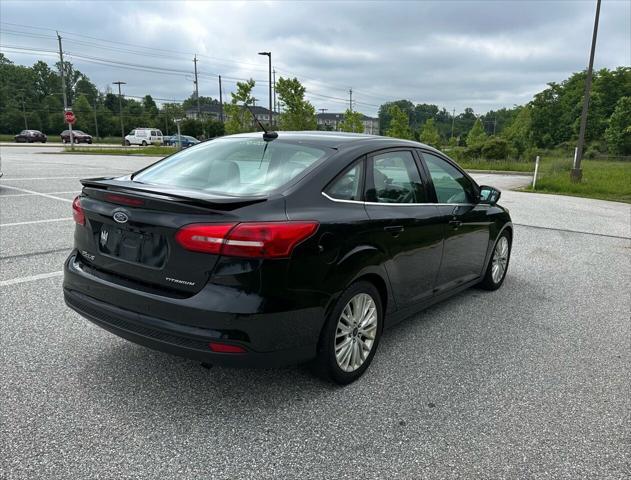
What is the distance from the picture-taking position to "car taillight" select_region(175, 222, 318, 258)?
251 centimetres

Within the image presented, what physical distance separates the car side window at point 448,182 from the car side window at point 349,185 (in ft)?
3.44

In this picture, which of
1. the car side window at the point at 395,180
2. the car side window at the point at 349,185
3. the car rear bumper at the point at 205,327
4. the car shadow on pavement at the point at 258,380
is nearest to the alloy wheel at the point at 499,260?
the car shadow on pavement at the point at 258,380

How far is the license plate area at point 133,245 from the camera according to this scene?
2678 millimetres

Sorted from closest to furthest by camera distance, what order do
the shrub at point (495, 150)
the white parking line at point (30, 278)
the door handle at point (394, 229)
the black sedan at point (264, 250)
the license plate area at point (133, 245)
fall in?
1. the black sedan at point (264, 250)
2. the license plate area at point (133, 245)
3. the door handle at point (394, 229)
4. the white parking line at point (30, 278)
5. the shrub at point (495, 150)

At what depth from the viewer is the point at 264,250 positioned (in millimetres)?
2529

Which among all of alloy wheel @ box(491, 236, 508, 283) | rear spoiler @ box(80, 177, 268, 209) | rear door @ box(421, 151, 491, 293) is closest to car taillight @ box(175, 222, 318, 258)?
rear spoiler @ box(80, 177, 268, 209)

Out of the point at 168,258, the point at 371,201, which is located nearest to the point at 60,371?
the point at 168,258

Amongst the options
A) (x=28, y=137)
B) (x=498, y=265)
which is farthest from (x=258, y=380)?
(x=28, y=137)

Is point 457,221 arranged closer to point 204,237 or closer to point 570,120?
point 204,237

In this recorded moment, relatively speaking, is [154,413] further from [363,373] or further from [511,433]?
[511,433]

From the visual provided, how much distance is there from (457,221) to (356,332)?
1.64 m

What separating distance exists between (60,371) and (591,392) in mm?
3457

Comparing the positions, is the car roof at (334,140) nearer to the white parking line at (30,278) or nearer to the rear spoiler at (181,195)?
the rear spoiler at (181,195)

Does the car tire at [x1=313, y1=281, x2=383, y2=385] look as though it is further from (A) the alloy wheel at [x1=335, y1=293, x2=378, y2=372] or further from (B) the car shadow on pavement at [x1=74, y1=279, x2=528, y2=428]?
(B) the car shadow on pavement at [x1=74, y1=279, x2=528, y2=428]
